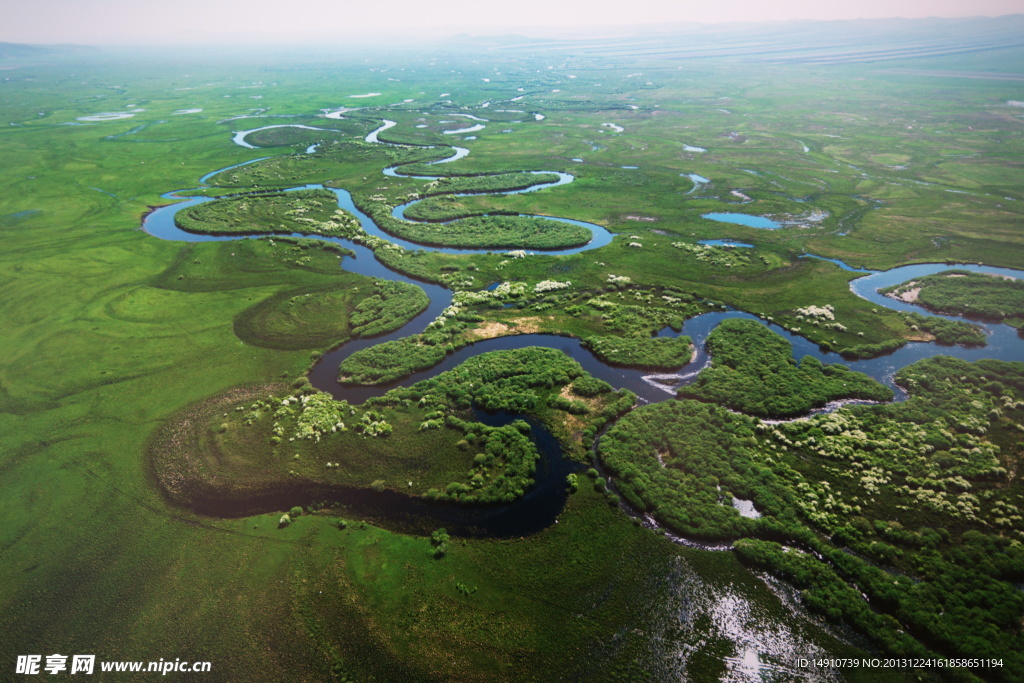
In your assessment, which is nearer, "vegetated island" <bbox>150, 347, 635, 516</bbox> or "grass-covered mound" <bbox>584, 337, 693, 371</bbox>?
"vegetated island" <bbox>150, 347, 635, 516</bbox>

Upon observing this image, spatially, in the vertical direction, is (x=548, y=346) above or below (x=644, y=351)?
below

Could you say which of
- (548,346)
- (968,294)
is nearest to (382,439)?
(548,346)

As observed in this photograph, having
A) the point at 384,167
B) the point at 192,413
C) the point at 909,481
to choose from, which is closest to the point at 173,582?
the point at 192,413

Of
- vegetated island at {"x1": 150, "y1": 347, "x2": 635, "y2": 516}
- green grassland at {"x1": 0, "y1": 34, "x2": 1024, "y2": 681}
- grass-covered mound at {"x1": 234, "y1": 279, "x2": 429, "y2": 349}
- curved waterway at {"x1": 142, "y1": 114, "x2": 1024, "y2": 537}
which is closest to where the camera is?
green grassland at {"x1": 0, "y1": 34, "x2": 1024, "y2": 681}

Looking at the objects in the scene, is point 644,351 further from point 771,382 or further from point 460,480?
point 460,480

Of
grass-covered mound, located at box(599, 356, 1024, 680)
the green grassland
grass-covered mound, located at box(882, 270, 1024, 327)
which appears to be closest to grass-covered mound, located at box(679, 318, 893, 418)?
grass-covered mound, located at box(599, 356, 1024, 680)

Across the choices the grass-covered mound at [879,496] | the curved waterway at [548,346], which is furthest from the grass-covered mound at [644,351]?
the grass-covered mound at [879,496]

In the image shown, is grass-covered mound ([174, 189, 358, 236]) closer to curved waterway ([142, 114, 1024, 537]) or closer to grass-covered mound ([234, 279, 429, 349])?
curved waterway ([142, 114, 1024, 537])
